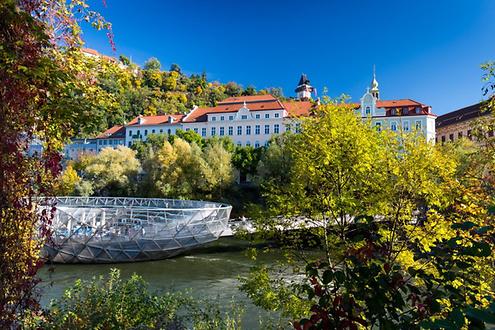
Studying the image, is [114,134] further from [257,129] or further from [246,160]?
[246,160]

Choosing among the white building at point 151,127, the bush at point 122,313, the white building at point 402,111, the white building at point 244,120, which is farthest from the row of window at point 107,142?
the bush at point 122,313

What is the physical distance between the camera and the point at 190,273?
20344 mm

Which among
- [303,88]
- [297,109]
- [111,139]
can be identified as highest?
[303,88]

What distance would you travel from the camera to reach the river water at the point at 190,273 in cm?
1605

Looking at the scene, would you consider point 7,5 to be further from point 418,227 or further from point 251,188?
point 251,188

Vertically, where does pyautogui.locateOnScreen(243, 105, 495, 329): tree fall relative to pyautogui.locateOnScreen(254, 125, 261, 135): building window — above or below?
below

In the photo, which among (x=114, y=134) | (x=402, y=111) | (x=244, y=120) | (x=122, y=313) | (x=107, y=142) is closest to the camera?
(x=122, y=313)

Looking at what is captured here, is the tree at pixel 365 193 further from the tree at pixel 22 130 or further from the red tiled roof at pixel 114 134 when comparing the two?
the red tiled roof at pixel 114 134

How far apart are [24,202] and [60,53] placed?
1855 mm

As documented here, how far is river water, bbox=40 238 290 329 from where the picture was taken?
52.6 feet

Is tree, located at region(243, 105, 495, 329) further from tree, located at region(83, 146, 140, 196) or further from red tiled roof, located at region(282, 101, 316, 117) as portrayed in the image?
tree, located at region(83, 146, 140, 196)

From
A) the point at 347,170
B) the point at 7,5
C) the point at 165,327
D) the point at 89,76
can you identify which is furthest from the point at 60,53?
the point at 347,170

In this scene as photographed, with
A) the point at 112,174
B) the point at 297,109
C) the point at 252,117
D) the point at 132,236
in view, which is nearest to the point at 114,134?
the point at 252,117

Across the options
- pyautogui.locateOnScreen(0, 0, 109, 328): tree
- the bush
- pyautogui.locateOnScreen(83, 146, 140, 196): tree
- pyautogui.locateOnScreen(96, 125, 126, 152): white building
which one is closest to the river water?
the bush
